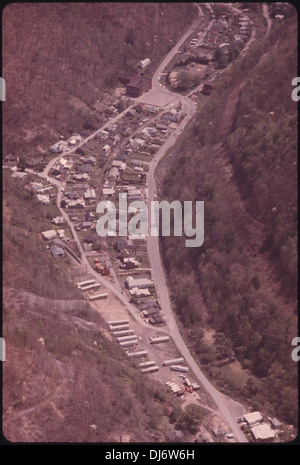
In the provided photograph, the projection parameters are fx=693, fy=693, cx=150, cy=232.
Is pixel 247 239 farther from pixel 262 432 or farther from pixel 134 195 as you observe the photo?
pixel 262 432

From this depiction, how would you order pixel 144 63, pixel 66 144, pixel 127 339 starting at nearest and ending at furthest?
pixel 127 339 < pixel 66 144 < pixel 144 63

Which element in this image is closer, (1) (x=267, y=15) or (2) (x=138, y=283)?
(2) (x=138, y=283)

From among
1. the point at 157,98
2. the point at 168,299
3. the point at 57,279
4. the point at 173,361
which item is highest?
the point at 157,98

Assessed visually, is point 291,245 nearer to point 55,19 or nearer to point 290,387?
point 290,387

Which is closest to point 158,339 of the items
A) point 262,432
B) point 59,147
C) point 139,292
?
point 139,292

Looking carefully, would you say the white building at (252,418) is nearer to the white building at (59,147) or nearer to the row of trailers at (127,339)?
the row of trailers at (127,339)

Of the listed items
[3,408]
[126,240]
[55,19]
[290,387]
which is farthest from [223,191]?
[55,19]

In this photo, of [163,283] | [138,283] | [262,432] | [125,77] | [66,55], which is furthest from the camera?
[125,77]

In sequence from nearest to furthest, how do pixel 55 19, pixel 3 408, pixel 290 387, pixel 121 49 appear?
pixel 3 408
pixel 290 387
pixel 55 19
pixel 121 49
